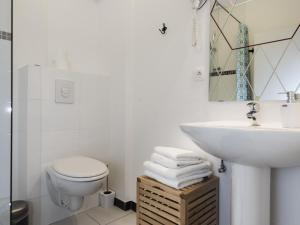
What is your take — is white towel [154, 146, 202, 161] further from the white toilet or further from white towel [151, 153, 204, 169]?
the white toilet

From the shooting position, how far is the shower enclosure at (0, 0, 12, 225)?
1.22 meters

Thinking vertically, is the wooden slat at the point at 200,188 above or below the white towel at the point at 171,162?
below

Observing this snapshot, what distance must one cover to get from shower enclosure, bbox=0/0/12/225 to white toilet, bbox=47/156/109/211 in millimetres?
292

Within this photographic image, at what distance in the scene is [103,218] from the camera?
70.1 inches

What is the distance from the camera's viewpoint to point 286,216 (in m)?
1.17

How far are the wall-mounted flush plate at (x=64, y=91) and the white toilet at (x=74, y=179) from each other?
0.47 meters

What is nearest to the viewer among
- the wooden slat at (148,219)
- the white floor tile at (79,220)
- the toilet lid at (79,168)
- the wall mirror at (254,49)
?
the wall mirror at (254,49)

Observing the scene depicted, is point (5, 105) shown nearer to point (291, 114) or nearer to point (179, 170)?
point (179, 170)

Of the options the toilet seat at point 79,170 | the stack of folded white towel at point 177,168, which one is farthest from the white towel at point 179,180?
the toilet seat at point 79,170

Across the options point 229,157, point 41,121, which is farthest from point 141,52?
Result: point 229,157

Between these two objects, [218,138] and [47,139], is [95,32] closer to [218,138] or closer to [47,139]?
[47,139]

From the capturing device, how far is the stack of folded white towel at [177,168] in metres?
1.20

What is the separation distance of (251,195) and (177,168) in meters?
0.38

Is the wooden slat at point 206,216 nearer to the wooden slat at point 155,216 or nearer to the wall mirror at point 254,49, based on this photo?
the wooden slat at point 155,216
